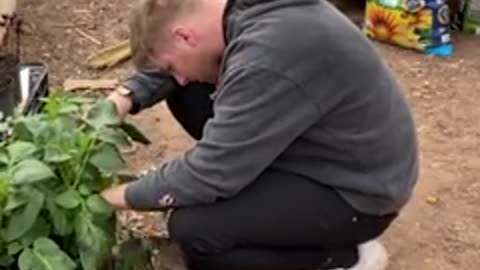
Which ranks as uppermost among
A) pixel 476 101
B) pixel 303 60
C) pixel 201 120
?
pixel 303 60

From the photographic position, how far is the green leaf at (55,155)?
2.19m

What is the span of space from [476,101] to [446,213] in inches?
27.1

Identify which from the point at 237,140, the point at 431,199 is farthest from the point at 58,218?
the point at 431,199

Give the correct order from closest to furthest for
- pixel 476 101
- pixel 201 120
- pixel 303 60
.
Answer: pixel 303 60 → pixel 201 120 → pixel 476 101

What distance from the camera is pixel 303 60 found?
2119mm

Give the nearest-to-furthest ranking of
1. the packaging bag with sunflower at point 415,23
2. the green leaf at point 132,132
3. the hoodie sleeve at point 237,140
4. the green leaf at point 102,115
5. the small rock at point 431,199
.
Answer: the hoodie sleeve at point 237,140, the green leaf at point 102,115, the green leaf at point 132,132, the small rock at point 431,199, the packaging bag with sunflower at point 415,23

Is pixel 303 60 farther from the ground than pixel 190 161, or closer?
farther from the ground

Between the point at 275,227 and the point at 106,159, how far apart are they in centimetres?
36

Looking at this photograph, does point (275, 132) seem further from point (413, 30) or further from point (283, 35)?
point (413, 30)

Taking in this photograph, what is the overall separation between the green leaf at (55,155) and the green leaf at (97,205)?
89mm

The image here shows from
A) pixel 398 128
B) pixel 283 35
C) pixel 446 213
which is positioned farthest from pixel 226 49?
pixel 446 213

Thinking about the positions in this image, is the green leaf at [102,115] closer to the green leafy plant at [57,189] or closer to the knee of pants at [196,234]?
the green leafy plant at [57,189]

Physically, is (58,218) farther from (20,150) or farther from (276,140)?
(276,140)

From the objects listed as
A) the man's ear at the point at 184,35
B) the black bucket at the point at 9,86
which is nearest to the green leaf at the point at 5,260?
the man's ear at the point at 184,35
